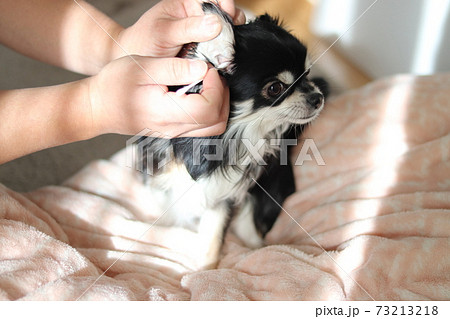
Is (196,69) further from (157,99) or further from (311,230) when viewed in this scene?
(311,230)

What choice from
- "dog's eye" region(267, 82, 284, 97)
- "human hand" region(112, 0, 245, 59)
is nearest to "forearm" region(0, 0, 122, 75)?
"human hand" region(112, 0, 245, 59)

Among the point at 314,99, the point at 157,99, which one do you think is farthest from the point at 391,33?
the point at 157,99

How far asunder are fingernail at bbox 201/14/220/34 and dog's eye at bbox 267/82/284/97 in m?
0.18

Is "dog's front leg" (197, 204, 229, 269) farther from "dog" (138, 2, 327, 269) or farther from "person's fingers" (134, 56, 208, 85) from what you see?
"person's fingers" (134, 56, 208, 85)

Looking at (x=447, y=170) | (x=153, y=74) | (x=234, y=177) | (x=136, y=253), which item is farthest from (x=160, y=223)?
(x=447, y=170)

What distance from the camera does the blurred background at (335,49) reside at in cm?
150

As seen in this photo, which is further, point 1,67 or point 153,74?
point 1,67

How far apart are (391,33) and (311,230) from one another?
3.08ft

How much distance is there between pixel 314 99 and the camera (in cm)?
104

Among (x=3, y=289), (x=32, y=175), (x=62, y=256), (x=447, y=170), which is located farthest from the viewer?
(x=32, y=175)

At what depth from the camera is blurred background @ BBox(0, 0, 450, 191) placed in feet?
4.91

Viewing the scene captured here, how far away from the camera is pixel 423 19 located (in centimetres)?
165
